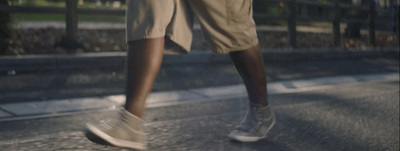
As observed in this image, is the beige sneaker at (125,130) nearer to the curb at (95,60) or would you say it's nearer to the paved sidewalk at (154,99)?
the paved sidewalk at (154,99)

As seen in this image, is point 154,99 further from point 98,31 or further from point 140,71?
point 98,31

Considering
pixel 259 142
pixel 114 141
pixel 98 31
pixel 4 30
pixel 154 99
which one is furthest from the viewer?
pixel 98 31

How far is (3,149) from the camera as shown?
2.72 meters

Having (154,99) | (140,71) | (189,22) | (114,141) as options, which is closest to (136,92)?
(140,71)

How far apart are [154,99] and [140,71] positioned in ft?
6.73

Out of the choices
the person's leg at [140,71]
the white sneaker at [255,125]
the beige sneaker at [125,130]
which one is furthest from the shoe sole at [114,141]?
the white sneaker at [255,125]

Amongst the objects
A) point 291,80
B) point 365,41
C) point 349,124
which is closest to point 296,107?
point 349,124

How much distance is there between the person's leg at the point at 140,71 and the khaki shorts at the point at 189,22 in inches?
1.8

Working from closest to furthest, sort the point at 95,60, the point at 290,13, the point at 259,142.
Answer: the point at 259,142
the point at 95,60
the point at 290,13

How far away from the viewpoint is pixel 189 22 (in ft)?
8.53

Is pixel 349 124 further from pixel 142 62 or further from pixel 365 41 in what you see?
pixel 365 41

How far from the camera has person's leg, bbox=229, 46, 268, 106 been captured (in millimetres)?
2771

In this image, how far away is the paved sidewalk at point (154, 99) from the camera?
3.85 meters

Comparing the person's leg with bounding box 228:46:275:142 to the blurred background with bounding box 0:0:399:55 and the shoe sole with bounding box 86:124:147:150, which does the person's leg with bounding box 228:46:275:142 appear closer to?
the shoe sole with bounding box 86:124:147:150
